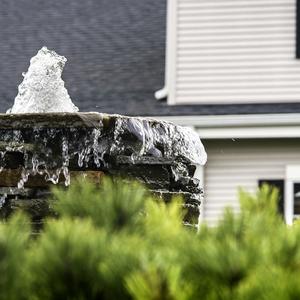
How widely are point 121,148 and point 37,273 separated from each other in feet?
7.07

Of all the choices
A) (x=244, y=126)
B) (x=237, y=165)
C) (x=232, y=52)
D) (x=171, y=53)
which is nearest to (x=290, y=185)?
(x=237, y=165)

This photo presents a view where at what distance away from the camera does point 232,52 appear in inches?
468

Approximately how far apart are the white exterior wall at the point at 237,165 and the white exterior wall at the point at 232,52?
1.80 ft

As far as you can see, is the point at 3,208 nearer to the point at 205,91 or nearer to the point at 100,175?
the point at 100,175

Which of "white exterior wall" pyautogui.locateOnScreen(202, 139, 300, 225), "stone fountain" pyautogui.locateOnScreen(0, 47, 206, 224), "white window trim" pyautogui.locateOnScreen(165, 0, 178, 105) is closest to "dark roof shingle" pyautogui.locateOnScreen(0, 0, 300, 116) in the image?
"white window trim" pyautogui.locateOnScreen(165, 0, 178, 105)

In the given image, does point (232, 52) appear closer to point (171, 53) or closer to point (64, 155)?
point (171, 53)

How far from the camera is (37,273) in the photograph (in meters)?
1.85

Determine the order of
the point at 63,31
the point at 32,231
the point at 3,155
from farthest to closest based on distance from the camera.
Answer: the point at 63,31, the point at 3,155, the point at 32,231

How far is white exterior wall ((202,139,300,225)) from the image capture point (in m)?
11.8

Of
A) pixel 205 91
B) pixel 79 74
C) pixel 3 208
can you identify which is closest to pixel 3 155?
pixel 3 208

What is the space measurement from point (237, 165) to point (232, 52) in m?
1.41

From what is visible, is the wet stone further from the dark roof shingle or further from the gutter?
the dark roof shingle

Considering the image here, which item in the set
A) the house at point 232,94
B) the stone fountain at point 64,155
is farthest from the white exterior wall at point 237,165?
the stone fountain at point 64,155

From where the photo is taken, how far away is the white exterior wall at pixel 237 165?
11.8 m
